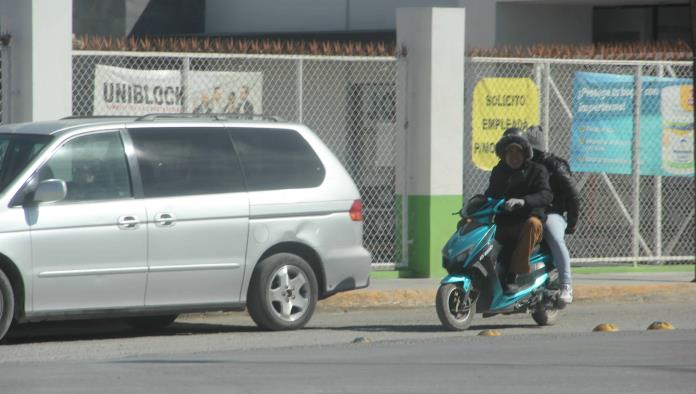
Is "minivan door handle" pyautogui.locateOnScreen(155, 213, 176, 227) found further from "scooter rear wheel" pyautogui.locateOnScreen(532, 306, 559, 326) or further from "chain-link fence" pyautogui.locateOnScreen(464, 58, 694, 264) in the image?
"chain-link fence" pyautogui.locateOnScreen(464, 58, 694, 264)

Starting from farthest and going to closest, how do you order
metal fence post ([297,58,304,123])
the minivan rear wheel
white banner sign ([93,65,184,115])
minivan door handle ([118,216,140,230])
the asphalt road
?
metal fence post ([297,58,304,123]), white banner sign ([93,65,184,115]), minivan door handle ([118,216,140,230]), the minivan rear wheel, the asphalt road

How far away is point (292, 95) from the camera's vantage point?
613 inches

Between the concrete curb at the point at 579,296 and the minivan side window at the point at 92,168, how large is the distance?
11.0 ft

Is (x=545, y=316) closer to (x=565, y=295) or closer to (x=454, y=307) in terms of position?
(x=565, y=295)

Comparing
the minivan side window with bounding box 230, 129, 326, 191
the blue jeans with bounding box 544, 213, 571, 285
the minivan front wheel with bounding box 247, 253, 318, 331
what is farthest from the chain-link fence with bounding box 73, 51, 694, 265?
the blue jeans with bounding box 544, 213, 571, 285

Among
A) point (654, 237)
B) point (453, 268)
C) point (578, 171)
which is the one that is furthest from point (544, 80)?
point (453, 268)

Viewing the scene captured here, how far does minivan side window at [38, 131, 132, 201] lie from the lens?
413 inches

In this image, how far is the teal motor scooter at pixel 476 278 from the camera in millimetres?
11172

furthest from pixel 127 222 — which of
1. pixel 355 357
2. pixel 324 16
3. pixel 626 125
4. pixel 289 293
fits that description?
pixel 324 16

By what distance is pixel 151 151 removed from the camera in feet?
35.8

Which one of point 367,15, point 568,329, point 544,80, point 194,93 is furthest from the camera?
point 367,15

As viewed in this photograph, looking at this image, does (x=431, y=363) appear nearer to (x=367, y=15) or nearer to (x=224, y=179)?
(x=224, y=179)

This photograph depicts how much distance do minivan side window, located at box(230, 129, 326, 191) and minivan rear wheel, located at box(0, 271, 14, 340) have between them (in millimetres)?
2123

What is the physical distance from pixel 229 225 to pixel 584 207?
6514 millimetres
